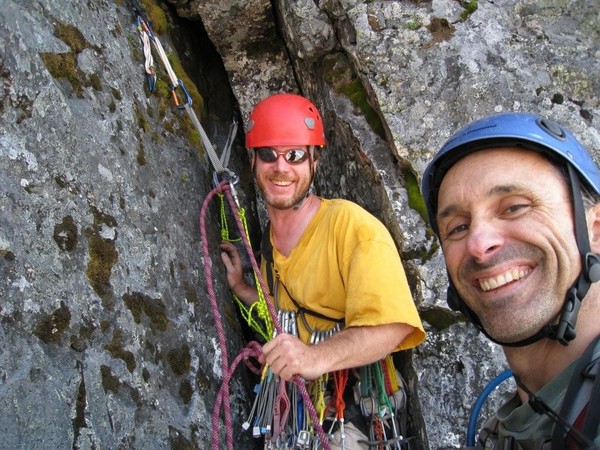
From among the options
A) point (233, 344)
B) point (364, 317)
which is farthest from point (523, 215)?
point (233, 344)

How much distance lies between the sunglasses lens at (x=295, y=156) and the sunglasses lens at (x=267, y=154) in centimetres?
9

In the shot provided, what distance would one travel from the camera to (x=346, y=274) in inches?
138

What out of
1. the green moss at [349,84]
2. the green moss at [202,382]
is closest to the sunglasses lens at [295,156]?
the green moss at [349,84]

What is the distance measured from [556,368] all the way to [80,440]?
194 centimetres

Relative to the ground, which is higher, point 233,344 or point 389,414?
point 233,344

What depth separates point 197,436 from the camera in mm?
3094

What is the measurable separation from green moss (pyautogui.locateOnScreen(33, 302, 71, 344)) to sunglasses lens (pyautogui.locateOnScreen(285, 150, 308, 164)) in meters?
1.81

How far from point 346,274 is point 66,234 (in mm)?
1610

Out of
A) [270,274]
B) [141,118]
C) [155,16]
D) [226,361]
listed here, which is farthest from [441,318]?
[155,16]

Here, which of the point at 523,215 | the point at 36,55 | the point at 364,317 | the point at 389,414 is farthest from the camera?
the point at 389,414

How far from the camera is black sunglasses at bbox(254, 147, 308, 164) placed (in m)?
3.89

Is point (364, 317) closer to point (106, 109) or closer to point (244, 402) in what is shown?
point (244, 402)

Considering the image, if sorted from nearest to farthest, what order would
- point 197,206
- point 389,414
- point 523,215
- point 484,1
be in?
point 523,215, point 389,414, point 197,206, point 484,1

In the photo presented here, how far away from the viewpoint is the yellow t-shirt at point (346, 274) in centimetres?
327
